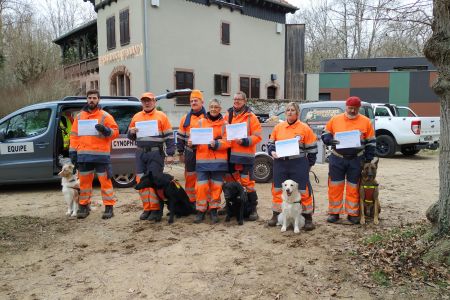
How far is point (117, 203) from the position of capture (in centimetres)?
727

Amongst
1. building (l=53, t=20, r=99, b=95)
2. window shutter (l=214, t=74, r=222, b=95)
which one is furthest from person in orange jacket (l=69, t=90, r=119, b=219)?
building (l=53, t=20, r=99, b=95)

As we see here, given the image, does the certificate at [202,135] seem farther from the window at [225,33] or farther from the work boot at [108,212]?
the window at [225,33]

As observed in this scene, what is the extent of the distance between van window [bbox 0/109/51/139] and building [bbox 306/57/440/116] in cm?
2049

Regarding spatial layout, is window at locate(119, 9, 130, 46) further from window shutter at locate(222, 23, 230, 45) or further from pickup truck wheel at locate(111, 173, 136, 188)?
pickup truck wheel at locate(111, 173, 136, 188)

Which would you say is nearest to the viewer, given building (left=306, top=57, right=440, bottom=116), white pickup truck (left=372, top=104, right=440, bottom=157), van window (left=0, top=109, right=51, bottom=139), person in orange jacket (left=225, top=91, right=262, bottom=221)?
person in orange jacket (left=225, top=91, right=262, bottom=221)

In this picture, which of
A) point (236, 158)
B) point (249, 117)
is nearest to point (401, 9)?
point (249, 117)

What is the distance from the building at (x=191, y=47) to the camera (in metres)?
19.5

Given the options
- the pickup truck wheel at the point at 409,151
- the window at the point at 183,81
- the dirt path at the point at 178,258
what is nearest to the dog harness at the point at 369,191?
the dirt path at the point at 178,258

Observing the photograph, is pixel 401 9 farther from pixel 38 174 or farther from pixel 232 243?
pixel 38 174

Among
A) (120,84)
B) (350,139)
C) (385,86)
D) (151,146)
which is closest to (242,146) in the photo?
(151,146)

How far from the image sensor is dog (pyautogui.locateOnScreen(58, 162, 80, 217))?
619cm

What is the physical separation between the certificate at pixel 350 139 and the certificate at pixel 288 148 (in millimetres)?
661

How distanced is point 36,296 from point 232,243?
2268 millimetres

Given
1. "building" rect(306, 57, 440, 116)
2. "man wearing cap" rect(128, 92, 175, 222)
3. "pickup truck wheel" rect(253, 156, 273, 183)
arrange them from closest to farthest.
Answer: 1. "man wearing cap" rect(128, 92, 175, 222)
2. "pickup truck wheel" rect(253, 156, 273, 183)
3. "building" rect(306, 57, 440, 116)
